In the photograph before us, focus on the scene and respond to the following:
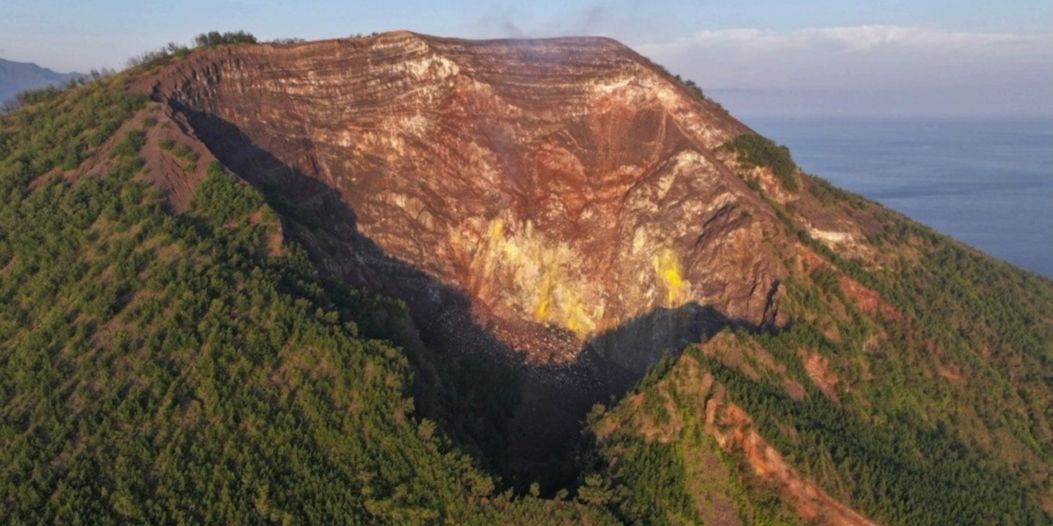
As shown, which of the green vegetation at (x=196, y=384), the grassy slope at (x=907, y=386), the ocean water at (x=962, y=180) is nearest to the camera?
the green vegetation at (x=196, y=384)

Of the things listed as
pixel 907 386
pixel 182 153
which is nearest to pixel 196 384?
pixel 182 153

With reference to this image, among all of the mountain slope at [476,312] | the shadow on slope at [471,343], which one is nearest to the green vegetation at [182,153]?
the mountain slope at [476,312]

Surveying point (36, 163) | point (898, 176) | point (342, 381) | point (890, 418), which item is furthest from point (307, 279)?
point (898, 176)

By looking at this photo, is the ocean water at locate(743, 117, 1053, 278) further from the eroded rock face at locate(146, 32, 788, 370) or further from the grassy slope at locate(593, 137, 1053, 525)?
the eroded rock face at locate(146, 32, 788, 370)

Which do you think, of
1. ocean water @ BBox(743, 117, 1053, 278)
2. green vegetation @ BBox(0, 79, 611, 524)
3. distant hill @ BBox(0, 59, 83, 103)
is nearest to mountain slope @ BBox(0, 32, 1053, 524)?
green vegetation @ BBox(0, 79, 611, 524)

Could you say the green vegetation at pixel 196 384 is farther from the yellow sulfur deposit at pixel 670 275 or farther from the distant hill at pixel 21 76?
the distant hill at pixel 21 76

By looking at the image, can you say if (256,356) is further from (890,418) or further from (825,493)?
(890,418)
